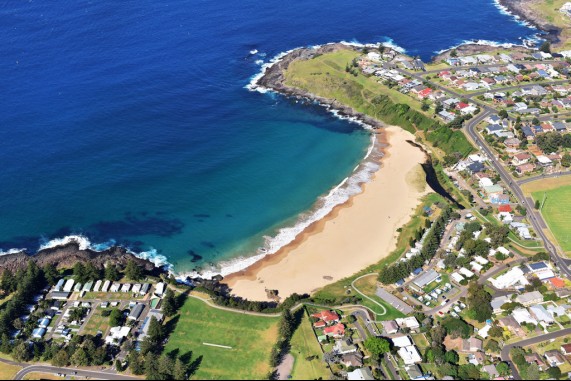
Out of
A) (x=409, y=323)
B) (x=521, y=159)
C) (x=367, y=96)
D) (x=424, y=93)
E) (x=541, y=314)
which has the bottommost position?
(x=409, y=323)

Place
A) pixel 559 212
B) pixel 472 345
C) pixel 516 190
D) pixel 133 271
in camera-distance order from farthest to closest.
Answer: pixel 516 190, pixel 559 212, pixel 133 271, pixel 472 345

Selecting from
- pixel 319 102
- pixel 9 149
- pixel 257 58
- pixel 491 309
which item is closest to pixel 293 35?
pixel 257 58

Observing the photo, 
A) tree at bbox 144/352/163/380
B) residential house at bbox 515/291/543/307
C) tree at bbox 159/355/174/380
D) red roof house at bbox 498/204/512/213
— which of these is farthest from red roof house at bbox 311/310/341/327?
red roof house at bbox 498/204/512/213

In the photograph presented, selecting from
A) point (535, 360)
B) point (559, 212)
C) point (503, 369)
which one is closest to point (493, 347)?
point (503, 369)

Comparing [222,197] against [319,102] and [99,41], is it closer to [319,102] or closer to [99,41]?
[319,102]

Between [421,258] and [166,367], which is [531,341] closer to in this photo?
[421,258]
